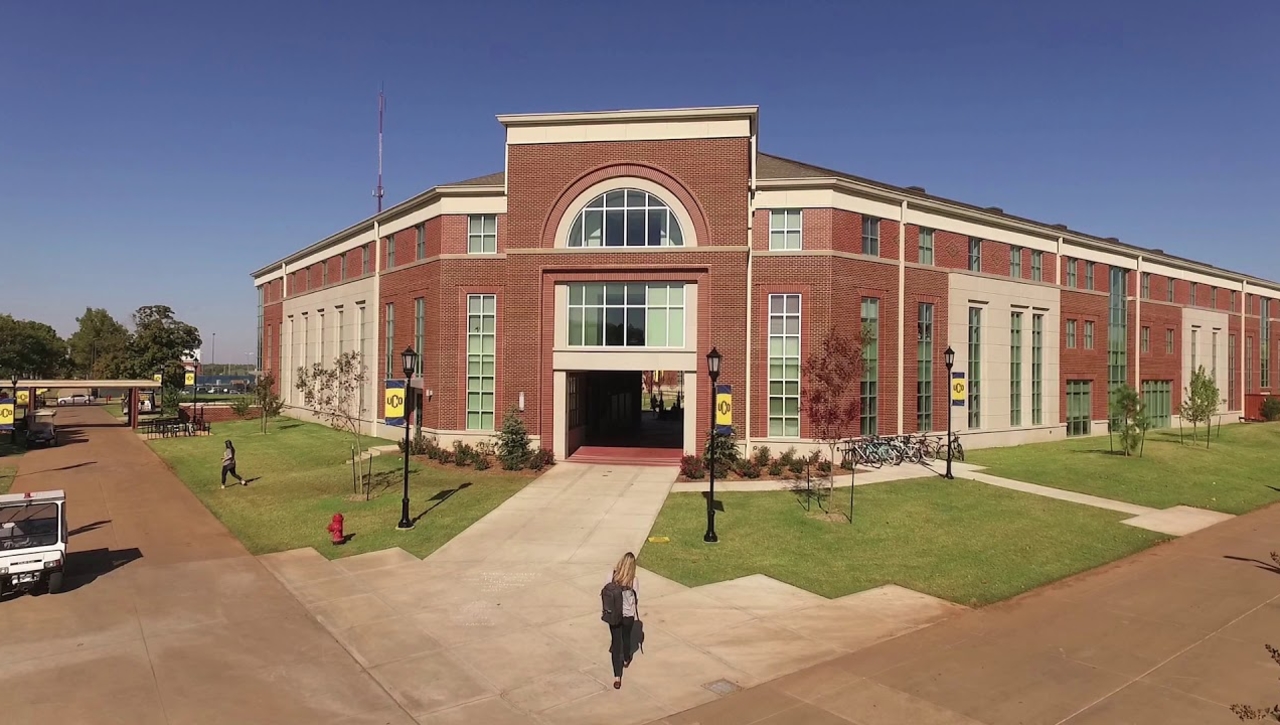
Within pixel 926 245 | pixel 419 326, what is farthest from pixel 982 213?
pixel 419 326

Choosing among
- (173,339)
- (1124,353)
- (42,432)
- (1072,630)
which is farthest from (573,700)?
(173,339)

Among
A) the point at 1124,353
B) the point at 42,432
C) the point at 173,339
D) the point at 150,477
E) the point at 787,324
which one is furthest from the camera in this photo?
the point at 173,339

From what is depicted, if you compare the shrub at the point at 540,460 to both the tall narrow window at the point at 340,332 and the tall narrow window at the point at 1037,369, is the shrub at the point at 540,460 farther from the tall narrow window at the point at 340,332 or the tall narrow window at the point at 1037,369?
the tall narrow window at the point at 1037,369

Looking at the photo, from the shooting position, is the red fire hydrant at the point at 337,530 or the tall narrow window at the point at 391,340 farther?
the tall narrow window at the point at 391,340

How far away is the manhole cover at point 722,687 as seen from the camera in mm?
8898

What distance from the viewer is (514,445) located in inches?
1044

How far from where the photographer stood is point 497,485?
23359 millimetres

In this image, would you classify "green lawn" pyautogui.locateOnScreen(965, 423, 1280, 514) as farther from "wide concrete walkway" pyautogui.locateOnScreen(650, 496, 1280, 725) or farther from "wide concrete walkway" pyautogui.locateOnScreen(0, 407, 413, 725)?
"wide concrete walkway" pyautogui.locateOnScreen(0, 407, 413, 725)

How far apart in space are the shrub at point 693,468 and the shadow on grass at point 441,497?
790 centimetres

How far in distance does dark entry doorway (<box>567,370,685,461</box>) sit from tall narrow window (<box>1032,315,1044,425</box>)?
64.4 ft

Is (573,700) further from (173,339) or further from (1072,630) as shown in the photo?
(173,339)

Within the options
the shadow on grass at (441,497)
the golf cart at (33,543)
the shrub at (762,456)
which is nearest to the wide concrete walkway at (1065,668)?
the golf cart at (33,543)

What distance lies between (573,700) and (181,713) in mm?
4825

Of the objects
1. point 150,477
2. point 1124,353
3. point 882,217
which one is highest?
point 882,217
